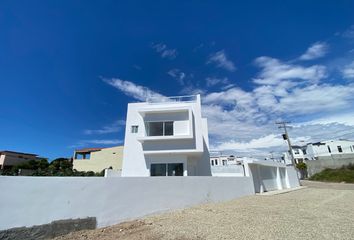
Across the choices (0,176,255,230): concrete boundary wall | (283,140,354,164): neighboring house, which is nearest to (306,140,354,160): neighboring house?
(283,140,354,164): neighboring house

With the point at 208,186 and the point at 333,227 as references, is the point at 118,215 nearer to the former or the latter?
the point at 208,186

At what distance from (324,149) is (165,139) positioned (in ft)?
165

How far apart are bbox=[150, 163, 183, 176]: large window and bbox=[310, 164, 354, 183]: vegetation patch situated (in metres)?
23.3

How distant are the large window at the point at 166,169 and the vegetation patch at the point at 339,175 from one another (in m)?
23.3

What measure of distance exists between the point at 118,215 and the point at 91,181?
1459mm

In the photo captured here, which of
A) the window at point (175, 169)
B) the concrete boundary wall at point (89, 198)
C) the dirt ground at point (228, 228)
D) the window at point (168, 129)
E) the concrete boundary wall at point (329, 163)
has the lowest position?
the dirt ground at point (228, 228)

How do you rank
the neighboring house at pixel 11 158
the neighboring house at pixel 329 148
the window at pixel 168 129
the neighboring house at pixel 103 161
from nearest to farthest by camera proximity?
the window at pixel 168 129 < the neighboring house at pixel 103 161 < the neighboring house at pixel 11 158 < the neighboring house at pixel 329 148

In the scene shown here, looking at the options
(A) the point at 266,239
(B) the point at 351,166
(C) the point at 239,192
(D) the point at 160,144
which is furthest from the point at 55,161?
(B) the point at 351,166

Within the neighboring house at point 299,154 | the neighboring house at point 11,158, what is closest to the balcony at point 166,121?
the neighboring house at point 11,158

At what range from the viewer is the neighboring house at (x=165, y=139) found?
1443 cm

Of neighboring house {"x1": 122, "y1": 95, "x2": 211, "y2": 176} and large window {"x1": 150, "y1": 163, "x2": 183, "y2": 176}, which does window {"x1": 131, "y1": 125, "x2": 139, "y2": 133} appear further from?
large window {"x1": 150, "y1": 163, "x2": 183, "y2": 176}

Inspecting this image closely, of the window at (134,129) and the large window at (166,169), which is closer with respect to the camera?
the large window at (166,169)

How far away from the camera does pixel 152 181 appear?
23.7 ft

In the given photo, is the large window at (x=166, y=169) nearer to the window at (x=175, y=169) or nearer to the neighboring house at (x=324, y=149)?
the window at (x=175, y=169)
